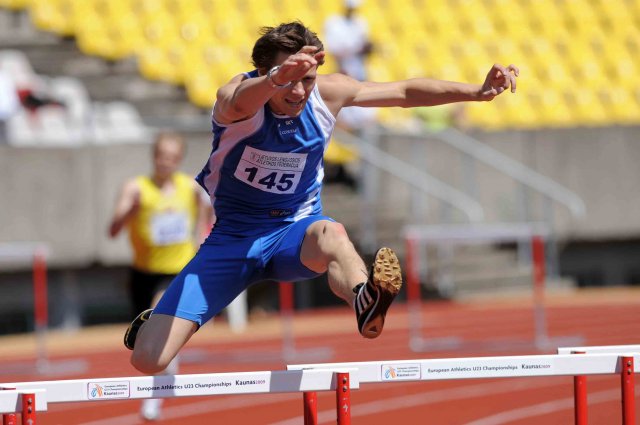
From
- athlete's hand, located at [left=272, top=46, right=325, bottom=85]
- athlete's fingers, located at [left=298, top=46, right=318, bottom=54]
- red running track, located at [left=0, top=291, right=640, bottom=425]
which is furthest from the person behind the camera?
red running track, located at [left=0, top=291, right=640, bottom=425]

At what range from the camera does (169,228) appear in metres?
8.36

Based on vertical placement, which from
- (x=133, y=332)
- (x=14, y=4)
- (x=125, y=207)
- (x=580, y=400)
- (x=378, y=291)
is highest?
(x=14, y=4)

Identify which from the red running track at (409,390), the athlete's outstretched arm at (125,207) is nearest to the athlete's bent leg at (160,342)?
the red running track at (409,390)

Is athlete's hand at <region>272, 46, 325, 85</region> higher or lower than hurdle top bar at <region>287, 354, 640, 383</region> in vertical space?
higher

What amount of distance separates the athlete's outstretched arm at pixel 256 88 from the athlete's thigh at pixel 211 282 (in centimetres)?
69

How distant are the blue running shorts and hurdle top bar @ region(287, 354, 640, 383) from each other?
0.60 m

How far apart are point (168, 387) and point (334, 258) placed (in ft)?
3.06

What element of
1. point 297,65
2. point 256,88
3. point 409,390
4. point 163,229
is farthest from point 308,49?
point 409,390

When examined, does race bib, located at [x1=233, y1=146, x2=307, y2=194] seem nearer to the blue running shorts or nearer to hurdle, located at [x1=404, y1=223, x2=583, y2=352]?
the blue running shorts

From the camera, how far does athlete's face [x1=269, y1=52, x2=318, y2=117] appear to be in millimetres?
5281

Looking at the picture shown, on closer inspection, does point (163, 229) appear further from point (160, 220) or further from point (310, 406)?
point (310, 406)

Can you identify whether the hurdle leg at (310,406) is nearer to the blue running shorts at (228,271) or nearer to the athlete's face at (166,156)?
the blue running shorts at (228,271)

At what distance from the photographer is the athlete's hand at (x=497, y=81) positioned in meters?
5.63

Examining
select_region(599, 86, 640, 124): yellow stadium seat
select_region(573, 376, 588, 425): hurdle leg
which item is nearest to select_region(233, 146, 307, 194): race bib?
select_region(573, 376, 588, 425): hurdle leg
